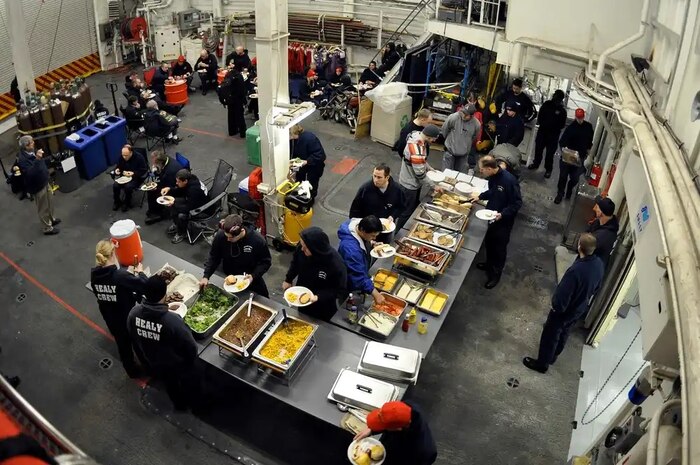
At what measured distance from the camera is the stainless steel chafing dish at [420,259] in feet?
21.2

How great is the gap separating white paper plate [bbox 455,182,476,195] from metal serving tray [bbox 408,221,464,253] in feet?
3.34

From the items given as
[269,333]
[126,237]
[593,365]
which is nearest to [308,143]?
[126,237]

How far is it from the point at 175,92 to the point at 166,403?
9.68 m

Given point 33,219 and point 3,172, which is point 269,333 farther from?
point 3,172

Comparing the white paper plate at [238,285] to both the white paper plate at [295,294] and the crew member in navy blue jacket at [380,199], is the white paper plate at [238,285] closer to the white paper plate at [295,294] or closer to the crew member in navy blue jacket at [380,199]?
the white paper plate at [295,294]

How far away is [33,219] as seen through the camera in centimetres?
945

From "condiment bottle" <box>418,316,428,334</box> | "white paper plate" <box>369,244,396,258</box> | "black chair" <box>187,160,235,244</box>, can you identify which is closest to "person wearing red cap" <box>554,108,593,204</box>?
"white paper plate" <box>369,244,396,258</box>

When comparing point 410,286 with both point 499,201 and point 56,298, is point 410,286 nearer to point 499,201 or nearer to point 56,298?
point 499,201

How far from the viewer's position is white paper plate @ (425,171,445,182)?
8.17m

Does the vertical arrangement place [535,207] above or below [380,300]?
below

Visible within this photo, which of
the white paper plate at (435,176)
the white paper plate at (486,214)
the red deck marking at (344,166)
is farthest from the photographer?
the red deck marking at (344,166)

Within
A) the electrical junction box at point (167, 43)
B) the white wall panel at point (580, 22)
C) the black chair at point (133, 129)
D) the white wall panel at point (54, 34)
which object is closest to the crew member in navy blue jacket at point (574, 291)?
the white wall panel at point (580, 22)

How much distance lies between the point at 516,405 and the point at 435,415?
1006mm

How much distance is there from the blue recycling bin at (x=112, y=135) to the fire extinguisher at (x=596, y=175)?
918cm
